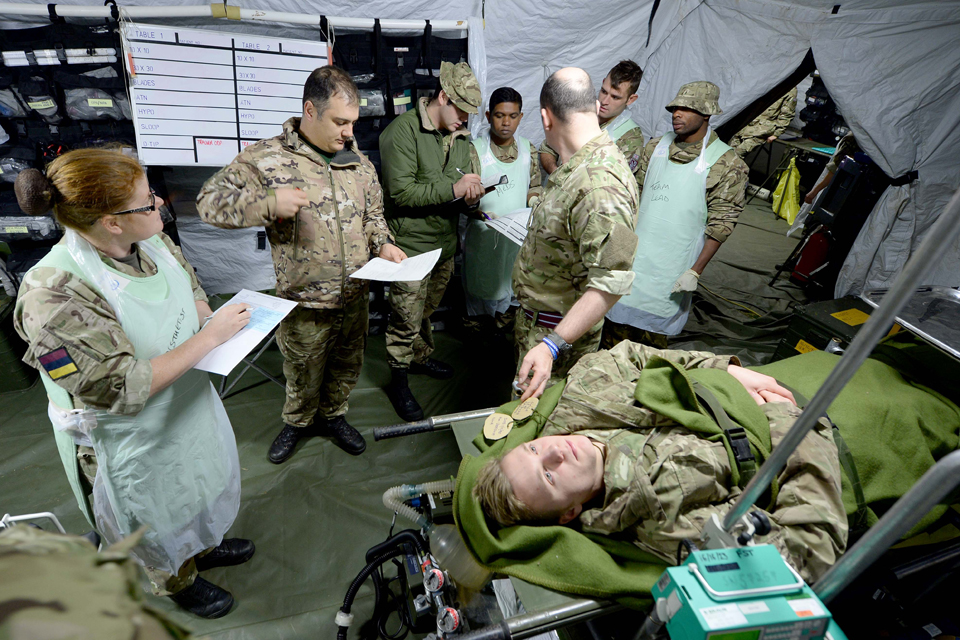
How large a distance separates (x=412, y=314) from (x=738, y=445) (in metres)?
2.20

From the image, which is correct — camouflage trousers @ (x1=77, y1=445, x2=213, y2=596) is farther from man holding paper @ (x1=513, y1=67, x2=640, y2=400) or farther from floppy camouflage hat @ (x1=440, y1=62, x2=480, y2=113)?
floppy camouflage hat @ (x1=440, y1=62, x2=480, y2=113)

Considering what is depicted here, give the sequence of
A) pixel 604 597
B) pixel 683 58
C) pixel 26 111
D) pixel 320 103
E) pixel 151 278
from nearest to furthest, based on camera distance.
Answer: pixel 604 597 < pixel 151 278 < pixel 320 103 < pixel 26 111 < pixel 683 58

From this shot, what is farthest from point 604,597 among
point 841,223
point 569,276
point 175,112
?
point 841,223

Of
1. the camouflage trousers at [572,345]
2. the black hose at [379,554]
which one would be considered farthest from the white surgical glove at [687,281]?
the black hose at [379,554]

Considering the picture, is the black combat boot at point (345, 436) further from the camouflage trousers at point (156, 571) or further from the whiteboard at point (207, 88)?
the whiteboard at point (207, 88)

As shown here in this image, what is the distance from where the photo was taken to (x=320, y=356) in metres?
2.59

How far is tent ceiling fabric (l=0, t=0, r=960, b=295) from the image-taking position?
9.59 feet

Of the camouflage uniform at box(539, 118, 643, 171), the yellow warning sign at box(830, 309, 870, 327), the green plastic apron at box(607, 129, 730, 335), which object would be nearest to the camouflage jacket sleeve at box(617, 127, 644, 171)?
the camouflage uniform at box(539, 118, 643, 171)

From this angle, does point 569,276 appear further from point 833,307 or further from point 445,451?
point 833,307

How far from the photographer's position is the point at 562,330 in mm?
1933

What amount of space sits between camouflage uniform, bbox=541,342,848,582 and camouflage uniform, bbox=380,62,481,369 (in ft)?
5.92

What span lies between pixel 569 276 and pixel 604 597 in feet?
4.16

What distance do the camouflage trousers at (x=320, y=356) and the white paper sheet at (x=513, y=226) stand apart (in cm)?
86

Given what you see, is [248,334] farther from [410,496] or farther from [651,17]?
[651,17]
